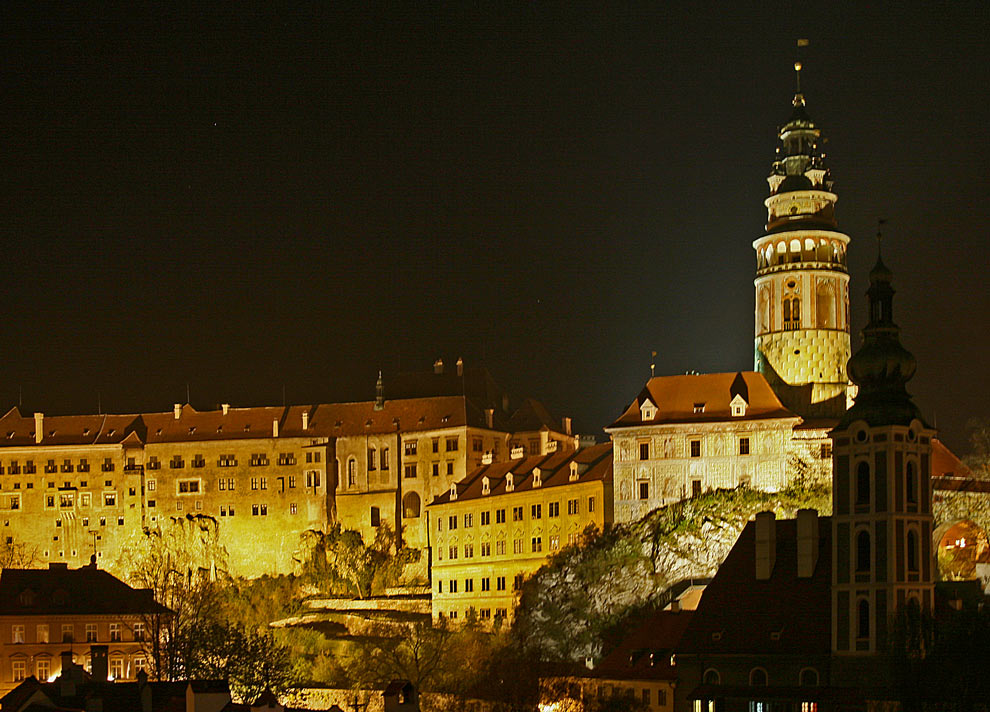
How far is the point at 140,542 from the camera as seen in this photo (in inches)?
4673

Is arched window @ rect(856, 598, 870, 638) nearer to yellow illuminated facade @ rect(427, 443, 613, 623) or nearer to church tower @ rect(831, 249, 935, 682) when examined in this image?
church tower @ rect(831, 249, 935, 682)

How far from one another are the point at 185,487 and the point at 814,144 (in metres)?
44.5

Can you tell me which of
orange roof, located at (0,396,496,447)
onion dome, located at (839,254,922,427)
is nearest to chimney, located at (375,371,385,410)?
orange roof, located at (0,396,496,447)

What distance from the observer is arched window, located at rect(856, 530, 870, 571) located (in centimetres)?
5706

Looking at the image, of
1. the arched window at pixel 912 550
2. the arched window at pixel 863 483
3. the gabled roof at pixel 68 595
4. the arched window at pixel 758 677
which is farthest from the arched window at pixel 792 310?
the arched window at pixel 758 677

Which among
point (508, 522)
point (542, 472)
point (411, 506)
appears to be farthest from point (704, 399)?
point (411, 506)

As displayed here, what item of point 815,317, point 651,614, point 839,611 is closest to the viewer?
point 839,611

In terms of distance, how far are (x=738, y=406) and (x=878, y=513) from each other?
27.4m

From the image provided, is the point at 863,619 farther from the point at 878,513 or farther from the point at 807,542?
the point at 807,542

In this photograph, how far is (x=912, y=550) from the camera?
5741 cm

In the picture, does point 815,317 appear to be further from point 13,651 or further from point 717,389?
point 13,651

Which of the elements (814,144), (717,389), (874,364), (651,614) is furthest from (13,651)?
(814,144)

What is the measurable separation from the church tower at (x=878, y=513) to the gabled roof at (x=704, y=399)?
24696 millimetres

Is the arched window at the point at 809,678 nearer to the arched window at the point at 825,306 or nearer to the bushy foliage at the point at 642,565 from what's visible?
the bushy foliage at the point at 642,565
